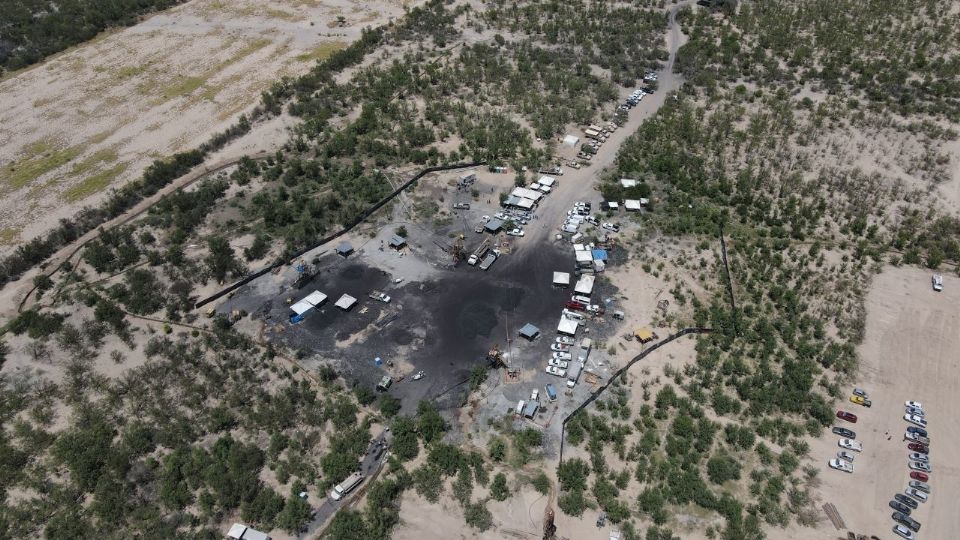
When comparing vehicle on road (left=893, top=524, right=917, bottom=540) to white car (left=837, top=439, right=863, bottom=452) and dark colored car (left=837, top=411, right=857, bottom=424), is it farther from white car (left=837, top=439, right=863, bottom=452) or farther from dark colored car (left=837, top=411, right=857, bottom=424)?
dark colored car (left=837, top=411, right=857, bottom=424)

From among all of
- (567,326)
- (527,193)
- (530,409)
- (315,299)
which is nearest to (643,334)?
(567,326)

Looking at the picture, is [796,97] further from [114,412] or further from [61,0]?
[61,0]

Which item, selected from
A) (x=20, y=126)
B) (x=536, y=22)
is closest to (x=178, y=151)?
(x=20, y=126)

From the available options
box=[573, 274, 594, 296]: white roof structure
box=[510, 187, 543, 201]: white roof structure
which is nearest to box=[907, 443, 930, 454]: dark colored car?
box=[573, 274, 594, 296]: white roof structure

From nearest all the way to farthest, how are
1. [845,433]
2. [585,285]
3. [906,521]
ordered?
1. [906,521]
2. [845,433]
3. [585,285]

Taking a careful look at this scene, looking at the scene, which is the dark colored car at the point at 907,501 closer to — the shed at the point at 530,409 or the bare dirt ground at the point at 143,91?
the shed at the point at 530,409

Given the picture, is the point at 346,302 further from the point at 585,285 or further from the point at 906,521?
the point at 906,521

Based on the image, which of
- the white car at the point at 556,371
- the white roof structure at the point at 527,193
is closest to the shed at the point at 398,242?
the white roof structure at the point at 527,193

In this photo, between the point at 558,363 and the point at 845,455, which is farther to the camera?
the point at 558,363
